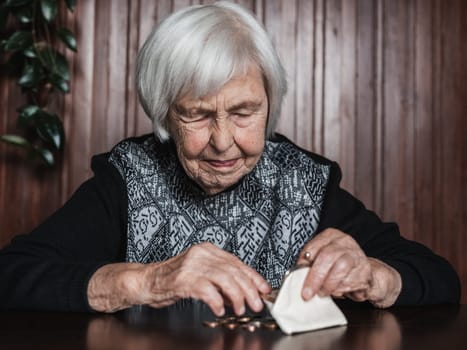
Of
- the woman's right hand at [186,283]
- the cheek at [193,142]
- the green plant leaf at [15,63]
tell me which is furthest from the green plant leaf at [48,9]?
the woman's right hand at [186,283]

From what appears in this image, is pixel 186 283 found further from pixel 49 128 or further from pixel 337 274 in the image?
pixel 49 128

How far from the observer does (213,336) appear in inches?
46.3

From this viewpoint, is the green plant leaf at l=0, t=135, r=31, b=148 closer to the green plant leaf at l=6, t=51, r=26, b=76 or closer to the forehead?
the green plant leaf at l=6, t=51, r=26, b=76

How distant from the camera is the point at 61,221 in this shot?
180 cm

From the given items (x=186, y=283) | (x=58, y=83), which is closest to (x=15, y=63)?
(x=58, y=83)

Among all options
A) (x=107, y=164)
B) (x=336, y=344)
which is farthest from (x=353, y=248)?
(x=107, y=164)

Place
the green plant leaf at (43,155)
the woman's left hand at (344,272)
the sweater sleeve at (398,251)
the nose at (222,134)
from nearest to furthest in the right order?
1. the woman's left hand at (344,272)
2. the sweater sleeve at (398,251)
3. the nose at (222,134)
4. the green plant leaf at (43,155)

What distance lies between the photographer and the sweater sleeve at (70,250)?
1523 millimetres

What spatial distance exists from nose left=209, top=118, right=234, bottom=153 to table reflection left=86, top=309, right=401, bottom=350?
525mm

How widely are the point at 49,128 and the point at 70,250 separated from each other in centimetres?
141

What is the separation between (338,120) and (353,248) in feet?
6.56

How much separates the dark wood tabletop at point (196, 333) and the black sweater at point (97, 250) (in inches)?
2.6

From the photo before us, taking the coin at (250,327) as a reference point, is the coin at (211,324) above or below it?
below

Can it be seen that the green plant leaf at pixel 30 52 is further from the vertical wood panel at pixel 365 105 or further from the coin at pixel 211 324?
the coin at pixel 211 324
